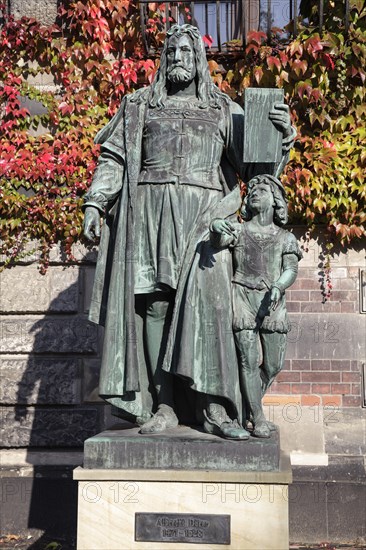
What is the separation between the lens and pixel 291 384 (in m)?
7.16

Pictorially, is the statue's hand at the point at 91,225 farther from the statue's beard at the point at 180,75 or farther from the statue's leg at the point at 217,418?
the statue's leg at the point at 217,418

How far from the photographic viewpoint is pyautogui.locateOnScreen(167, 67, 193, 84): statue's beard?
4742 millimetres

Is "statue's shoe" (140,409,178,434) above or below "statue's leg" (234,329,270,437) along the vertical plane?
below

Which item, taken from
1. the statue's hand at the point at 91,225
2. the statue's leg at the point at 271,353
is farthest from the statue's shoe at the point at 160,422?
the statue's hand at the point at 91,225

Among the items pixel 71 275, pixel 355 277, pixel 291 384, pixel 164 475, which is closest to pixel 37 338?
pixel 71 275

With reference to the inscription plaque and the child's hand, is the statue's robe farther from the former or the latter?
the inscription plaque

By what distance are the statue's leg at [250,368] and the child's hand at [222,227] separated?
542 millimetres

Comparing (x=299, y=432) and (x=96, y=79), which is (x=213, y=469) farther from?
(x=96, y=79)

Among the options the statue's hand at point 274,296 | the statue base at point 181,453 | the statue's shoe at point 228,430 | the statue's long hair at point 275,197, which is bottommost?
the statue base at point 181,453

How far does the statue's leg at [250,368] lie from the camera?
4.40 m

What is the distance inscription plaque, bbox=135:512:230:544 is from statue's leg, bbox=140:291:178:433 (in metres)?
0.63

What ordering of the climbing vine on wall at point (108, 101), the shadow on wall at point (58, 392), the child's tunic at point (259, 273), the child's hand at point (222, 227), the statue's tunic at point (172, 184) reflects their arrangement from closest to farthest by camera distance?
the child's hand at point (222, 227)
the child's tunic at point (259, 273)
the statue's tunic at point (172, 184)
the shadow on wall at point (58, 392)
the climbing vine on wall at point (108, 101)

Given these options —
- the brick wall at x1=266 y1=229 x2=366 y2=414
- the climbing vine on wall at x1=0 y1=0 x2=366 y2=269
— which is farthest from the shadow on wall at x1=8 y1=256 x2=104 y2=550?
the brick wall at x1=266 y1=229 x2=366 y2=414

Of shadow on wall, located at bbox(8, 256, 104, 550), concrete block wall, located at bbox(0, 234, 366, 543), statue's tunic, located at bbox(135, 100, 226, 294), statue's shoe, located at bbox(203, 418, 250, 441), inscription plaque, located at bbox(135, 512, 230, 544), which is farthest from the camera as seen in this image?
shadow on wall, located at bbox(8, 256, 104, 550)
